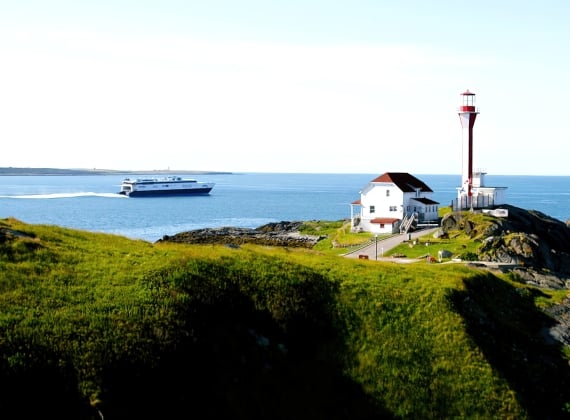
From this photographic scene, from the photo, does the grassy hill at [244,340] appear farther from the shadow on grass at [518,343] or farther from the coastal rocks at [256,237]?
the coastal rocks at [256,237]

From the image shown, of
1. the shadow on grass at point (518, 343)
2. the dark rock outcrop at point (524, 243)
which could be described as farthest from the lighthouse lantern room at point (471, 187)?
the shadow on grass at point (518, 343)

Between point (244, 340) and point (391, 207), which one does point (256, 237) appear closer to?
point (391, 207)

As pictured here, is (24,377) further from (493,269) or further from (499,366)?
(493,269)

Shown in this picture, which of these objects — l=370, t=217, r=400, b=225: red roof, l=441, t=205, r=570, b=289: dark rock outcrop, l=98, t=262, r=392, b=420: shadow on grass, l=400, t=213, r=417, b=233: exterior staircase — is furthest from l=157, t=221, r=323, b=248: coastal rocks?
l=98, t=262, r=392, b=420: shadow on grass

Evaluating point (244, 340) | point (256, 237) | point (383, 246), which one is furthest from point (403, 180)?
point (244, 340)

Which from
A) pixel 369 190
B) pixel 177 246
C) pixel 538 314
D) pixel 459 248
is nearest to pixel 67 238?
pixel 177 246

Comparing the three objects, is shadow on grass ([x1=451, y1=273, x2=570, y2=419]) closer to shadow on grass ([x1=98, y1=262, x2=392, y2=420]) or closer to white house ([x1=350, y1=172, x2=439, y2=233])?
shadow on grass ([x1=98, y1=262, x2=392, y2=420])
